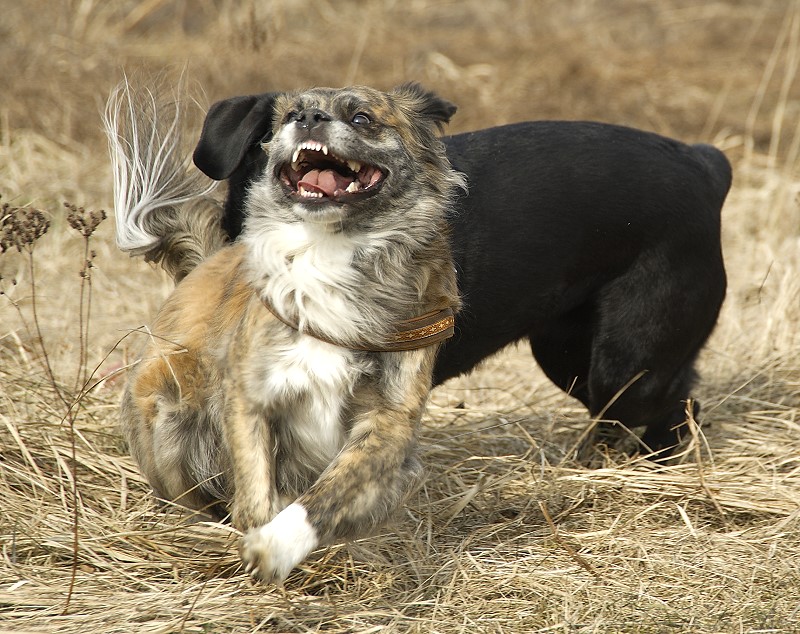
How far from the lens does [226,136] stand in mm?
3799

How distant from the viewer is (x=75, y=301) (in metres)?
6.77

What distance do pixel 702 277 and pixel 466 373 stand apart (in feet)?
3.55

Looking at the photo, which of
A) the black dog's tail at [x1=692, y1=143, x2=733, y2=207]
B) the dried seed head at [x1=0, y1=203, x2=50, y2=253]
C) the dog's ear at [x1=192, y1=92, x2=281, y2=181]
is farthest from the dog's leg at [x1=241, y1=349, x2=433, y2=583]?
the black dog's tail at [x1=692, y1=143, x2=733, y2=207]

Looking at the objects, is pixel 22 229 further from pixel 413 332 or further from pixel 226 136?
pixel 413 332

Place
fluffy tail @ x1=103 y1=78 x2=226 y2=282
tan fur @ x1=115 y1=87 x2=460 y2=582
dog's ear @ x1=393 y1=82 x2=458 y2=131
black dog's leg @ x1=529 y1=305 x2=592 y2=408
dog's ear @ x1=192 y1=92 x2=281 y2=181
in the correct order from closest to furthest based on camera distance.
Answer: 1. tan fur @ x1=115 y1=87 x2=460 y2=582
2. dog's ear @ x1=192 y1=92 x2=281 y2=181
3. dog's ear @ x1=393 y1=82 x2=458 y2=131
4. fluffy tail @ x1=103 y1=78 x2=226 y2=282
5. black dog's leg @ x1=529 y1=305 x2=592 y2=408

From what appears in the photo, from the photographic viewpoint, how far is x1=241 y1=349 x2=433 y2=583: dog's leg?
10.3ft

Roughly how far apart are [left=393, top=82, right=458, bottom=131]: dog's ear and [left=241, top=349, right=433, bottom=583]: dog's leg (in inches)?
36.8

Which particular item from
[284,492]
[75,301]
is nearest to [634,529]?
[284,492]

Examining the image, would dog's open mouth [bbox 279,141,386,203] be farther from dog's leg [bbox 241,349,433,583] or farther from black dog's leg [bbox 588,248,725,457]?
black dog's leg [bbox 588,248,725,457]

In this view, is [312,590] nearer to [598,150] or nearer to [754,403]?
[598,150]

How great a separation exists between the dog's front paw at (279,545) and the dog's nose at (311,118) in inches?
47.1

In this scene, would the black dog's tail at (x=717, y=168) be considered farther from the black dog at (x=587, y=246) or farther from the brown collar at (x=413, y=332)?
the brown collar at (x=413, y=332)

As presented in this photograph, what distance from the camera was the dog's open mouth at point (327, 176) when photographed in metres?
3.54

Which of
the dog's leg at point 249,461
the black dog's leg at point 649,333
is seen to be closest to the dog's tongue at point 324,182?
the dog's leg at point 249,461
